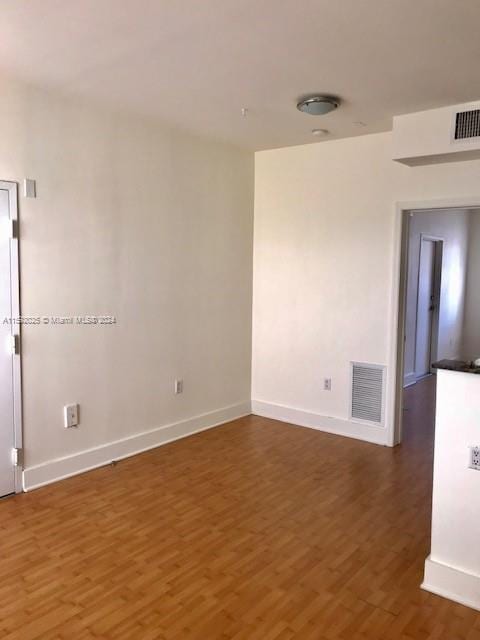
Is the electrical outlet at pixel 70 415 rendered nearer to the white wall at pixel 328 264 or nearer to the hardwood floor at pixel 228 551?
the hardwood floor at pixel 228 551

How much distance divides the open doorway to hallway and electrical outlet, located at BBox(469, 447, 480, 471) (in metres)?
3.25

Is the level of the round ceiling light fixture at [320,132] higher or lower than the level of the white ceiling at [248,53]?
higher

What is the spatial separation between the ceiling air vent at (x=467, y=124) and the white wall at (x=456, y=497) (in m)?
2.04

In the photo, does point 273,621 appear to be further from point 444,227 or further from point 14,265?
point 444,227

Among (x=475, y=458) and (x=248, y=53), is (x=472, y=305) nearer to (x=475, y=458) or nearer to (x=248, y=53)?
(x=475, y=458)

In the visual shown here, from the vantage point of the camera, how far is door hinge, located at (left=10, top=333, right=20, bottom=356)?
3.38m

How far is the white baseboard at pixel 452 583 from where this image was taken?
2377mm

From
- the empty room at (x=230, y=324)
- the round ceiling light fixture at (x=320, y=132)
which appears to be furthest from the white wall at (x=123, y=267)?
the round ceiling light fixture at (x=320, y=132)

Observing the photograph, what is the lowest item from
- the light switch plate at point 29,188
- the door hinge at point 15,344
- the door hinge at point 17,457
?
the door hinge at point 17,457

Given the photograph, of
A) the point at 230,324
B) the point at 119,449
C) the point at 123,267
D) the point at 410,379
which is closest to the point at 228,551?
the point at 119,449

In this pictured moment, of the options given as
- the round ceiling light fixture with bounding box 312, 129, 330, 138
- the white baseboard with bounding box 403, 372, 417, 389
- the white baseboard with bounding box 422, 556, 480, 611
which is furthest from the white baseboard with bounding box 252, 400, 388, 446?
the round ceiling light fixture with bounding box 312, 129, 330, 138

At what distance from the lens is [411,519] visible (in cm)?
321

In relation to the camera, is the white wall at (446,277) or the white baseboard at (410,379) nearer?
the white wall at (446,277)

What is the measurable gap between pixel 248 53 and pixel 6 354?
2.41m
